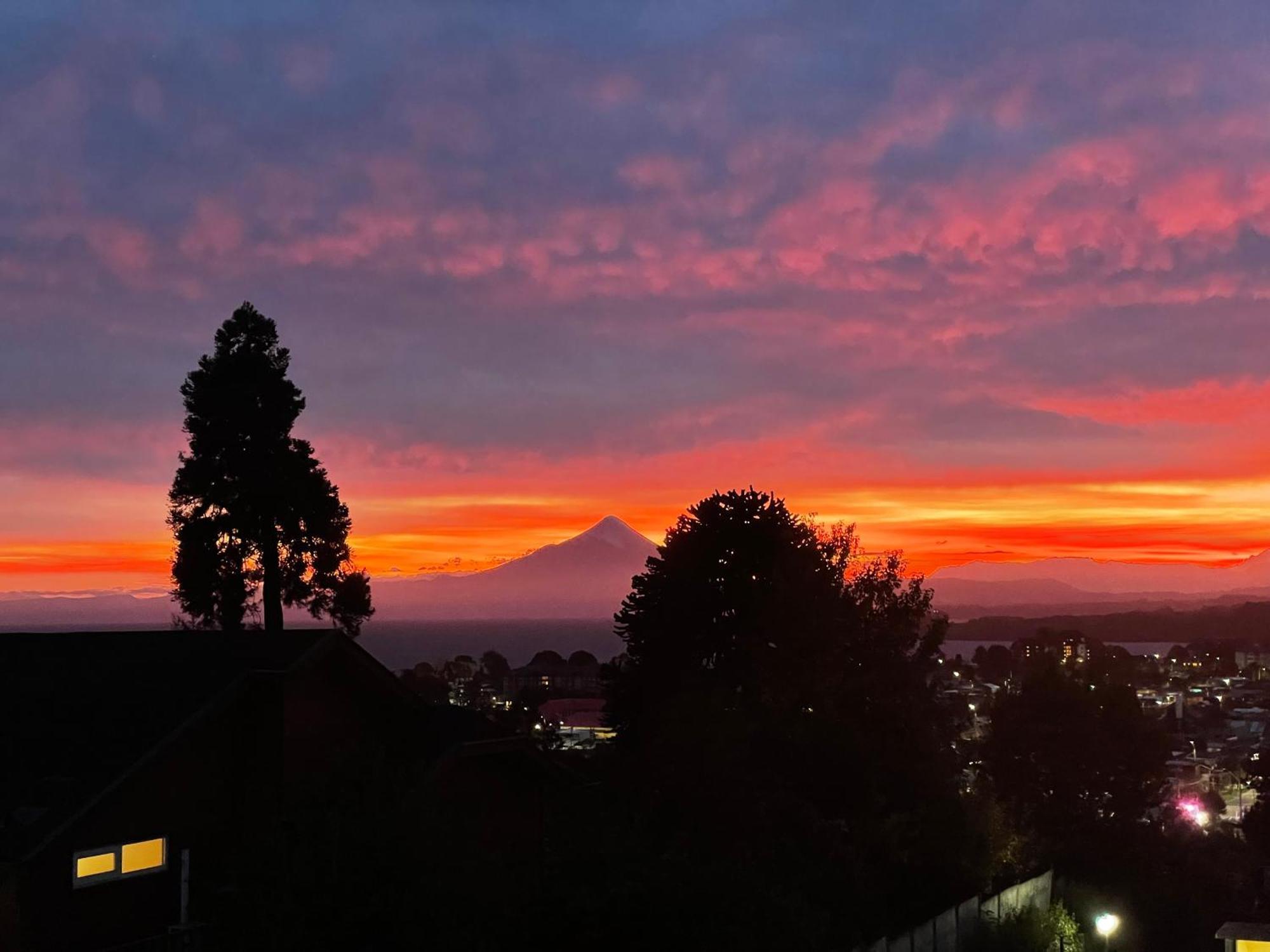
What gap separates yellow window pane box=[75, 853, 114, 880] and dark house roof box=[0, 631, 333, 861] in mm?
857

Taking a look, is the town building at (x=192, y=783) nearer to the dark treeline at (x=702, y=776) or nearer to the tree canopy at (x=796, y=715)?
the dark treeline at (x=702, y=776)

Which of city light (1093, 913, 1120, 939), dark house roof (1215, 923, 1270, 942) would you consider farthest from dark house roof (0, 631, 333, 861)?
city light (1093, 913, 1120, 939)

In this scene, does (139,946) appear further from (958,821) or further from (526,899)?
(958,821)

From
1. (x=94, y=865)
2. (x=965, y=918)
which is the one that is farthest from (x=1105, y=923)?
(x=94, y=865)

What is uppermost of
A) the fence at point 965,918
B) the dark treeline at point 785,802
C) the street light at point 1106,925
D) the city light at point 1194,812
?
the dark treeline at point 785,802

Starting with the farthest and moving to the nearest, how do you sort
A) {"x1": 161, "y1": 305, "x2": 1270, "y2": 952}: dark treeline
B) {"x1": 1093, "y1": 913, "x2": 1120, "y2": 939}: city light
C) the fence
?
{"x1": 1093, "y1": 913, "x2": 1120, "y2": 939}: city light → the fence → {"x1": 161, "y1": 305, "x2": 1270, "y2": 952}: dark treeline

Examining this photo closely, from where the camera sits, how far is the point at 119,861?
1723 centimetres

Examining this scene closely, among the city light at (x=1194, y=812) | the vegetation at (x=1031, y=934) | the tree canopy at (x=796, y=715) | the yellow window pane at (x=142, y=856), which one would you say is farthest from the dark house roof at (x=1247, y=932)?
the city light at (x=1194, y=812)

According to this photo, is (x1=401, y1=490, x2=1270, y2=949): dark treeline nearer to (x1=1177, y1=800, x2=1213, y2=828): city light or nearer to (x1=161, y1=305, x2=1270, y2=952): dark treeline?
(x1=161, y1=305, x2=1270, y2=952): dark treeline

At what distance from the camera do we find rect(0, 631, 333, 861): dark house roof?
55.0 feet

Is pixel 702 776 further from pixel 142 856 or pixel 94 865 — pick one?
pixel 94 865

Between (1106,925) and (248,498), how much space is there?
25682mm

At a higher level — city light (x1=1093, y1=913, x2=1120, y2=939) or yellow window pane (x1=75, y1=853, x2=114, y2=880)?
yellow window pane (x1=75, y1=853, x2=114, y2=880)

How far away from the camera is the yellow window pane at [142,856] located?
17.4 m
